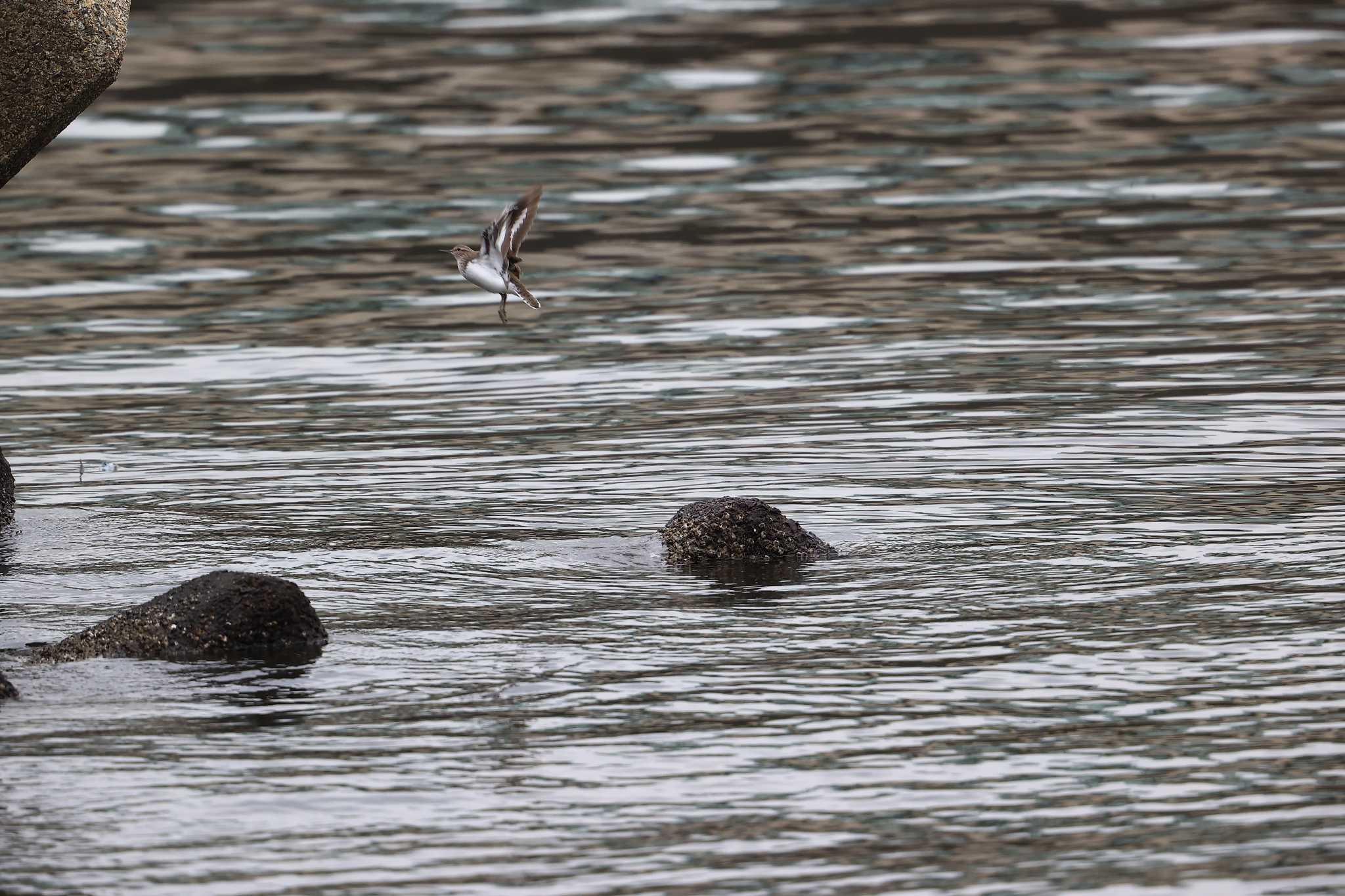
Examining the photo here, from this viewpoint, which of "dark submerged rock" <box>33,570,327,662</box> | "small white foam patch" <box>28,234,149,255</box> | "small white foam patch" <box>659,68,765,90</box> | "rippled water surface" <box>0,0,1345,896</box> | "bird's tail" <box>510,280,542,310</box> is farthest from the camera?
"small white foam patch" <box>659,68,765,90</box>

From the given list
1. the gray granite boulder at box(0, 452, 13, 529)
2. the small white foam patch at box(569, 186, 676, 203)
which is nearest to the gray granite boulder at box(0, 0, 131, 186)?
the gray granite boulder at box(0, 452, 13, 529)

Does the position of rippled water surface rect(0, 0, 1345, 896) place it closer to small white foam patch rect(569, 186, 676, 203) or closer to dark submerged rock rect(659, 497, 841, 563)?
small white foam patch rect(569, 186, 676, 203)

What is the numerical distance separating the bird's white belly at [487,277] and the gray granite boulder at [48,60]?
1.74 m

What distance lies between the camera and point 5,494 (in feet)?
35.2

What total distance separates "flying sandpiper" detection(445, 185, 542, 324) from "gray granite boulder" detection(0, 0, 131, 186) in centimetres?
166

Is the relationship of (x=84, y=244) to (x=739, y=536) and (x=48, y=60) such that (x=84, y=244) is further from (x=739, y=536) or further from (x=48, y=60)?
(x=739, y=536)

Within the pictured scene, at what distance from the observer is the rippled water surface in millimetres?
6598

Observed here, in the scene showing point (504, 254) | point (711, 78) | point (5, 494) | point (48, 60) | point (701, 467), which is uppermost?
point (48, 60)

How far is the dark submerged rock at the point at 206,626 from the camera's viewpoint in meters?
8.17

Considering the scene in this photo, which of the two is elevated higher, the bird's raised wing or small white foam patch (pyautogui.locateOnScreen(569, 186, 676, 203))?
the bird's raised wing

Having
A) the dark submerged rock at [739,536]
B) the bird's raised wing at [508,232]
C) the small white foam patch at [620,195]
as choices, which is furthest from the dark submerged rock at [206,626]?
the small white foam patch at [620,195]

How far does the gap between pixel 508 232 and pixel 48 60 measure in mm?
1974

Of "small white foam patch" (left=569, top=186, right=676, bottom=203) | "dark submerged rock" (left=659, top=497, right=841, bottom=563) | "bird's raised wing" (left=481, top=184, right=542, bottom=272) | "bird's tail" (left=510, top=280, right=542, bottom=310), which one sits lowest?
"small white foam patch" (left=569, top=186, right=676, bottom=203)

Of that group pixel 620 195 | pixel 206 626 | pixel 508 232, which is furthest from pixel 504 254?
pixel 620 195
